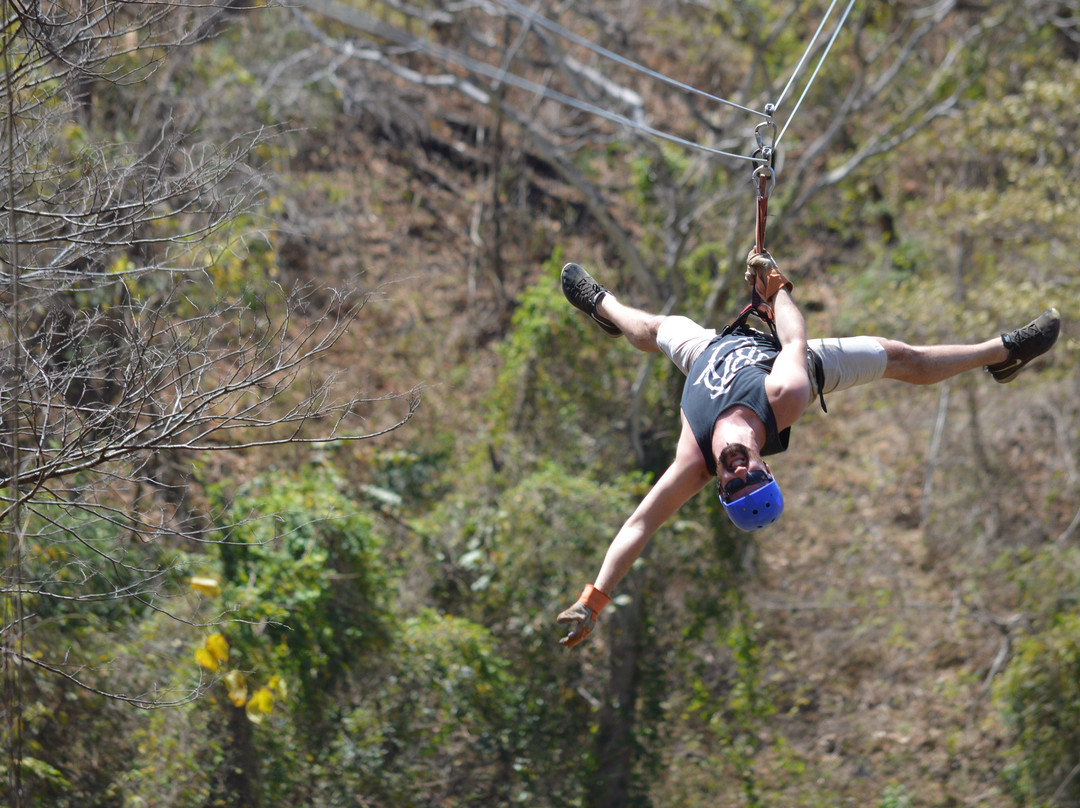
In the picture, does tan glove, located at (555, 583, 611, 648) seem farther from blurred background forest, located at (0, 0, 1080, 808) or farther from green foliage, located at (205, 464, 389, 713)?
green foliage, located at (205, 464, 389, 713)

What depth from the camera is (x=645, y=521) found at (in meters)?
3.69

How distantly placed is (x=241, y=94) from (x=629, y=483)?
5.20m

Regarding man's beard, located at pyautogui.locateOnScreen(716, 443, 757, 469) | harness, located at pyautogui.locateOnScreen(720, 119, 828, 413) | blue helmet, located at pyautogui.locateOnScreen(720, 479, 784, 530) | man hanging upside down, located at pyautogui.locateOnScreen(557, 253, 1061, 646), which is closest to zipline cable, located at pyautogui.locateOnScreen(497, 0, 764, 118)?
harness, located at pyautogui.locateOnScreen(720, 119, 828, 413)

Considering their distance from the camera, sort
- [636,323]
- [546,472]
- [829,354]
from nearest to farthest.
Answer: [829,354] → [636,323] → [546,472]

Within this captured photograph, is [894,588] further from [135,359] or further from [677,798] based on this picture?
[135,359]

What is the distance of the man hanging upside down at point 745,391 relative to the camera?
3328 millimetres

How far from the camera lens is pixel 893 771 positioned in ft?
28.3

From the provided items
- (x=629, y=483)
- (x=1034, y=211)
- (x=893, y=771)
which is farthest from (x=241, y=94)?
(x=893, y=771)

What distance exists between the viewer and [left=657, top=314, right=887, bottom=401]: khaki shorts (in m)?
3.95

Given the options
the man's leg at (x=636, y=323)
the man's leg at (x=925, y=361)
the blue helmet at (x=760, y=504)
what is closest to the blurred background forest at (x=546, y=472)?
the man's leg at (x=636, y=323)

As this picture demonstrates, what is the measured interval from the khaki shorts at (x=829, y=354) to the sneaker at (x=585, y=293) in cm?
41

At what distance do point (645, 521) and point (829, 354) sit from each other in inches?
38.9

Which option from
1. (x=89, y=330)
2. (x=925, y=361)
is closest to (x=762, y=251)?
(x=925, y=361)

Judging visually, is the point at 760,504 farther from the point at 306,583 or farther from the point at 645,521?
the point at 306,583
